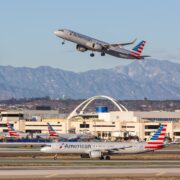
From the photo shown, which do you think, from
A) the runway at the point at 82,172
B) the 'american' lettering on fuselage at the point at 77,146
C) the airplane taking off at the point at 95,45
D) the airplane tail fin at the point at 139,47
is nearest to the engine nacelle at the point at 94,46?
the airplane taking off at the point at 95,45

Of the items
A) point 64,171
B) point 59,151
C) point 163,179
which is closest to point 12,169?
point 64,171

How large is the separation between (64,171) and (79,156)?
42559 millimetres

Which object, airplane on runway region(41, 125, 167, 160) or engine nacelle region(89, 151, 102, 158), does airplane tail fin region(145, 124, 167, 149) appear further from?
engine nacelle region(89, 151, 102, 158)

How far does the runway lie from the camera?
88750 mm

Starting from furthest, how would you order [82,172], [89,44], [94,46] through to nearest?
1. [94,46]
2. [89,44]
3. [82,172]

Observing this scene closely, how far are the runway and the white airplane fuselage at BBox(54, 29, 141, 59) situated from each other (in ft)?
139

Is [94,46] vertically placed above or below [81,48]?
above

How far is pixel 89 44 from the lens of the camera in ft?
463

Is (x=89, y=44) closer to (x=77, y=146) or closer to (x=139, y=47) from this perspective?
(x=77, y=146)

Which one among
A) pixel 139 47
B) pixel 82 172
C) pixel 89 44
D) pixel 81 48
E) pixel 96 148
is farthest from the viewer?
pixel 139 47

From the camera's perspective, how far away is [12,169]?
9738 centimetres

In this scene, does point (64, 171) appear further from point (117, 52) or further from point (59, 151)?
point (117, 52)

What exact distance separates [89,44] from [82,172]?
51.6 m

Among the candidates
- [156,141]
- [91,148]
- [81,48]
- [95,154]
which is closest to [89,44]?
[81,48]
